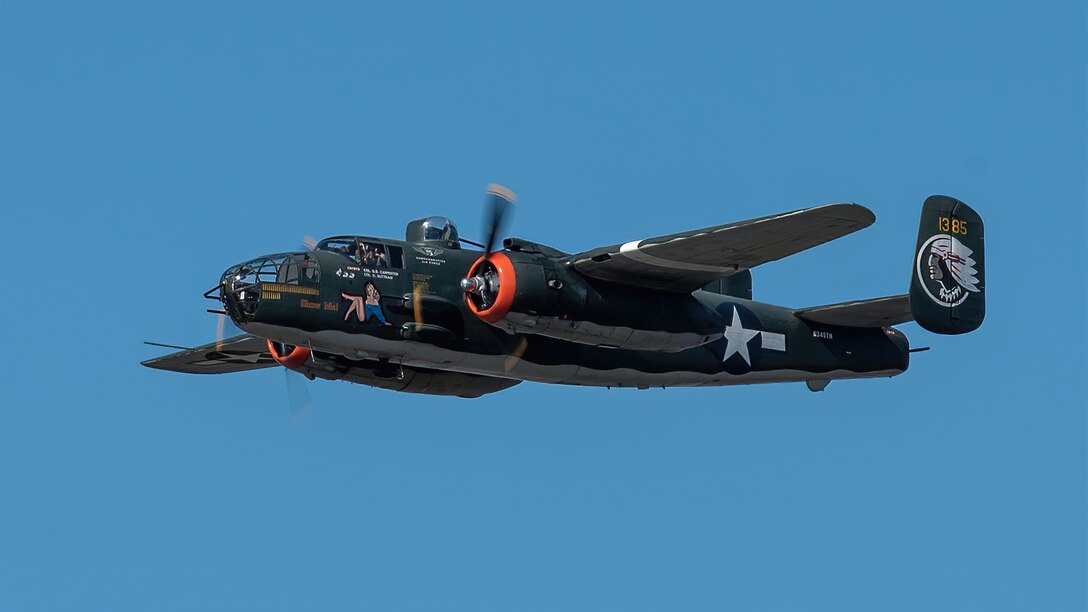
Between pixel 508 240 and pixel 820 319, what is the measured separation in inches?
289

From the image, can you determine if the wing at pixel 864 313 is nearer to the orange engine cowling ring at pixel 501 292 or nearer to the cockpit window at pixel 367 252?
the orange engine cowling ring at pixel 501 292

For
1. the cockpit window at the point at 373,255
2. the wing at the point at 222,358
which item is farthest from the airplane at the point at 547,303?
the wing at the point at 222,358

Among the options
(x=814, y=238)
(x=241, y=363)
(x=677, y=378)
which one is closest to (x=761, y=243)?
(x=814, y=238)

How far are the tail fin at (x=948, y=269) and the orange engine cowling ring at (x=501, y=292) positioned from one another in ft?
25.3

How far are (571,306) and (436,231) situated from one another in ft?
10.1

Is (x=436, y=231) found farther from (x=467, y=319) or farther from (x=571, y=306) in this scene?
(x=571, y=306)

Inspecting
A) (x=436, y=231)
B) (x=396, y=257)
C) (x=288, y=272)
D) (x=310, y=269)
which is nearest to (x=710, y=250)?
(x=436, y=231)

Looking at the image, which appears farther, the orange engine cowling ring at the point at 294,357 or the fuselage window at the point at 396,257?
the orange engine cowling ring at the point at 294,357

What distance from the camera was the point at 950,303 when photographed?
95.2ft

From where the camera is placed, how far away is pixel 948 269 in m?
29.3

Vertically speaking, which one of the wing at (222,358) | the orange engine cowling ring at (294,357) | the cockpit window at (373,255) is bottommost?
the orange engine cowling ring at (294,357)

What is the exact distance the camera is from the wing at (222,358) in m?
32.0

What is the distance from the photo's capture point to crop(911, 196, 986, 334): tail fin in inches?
1136

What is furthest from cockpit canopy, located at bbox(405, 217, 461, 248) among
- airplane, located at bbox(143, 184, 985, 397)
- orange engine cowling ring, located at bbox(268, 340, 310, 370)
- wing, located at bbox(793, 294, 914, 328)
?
wing, located at bbox(793, 294, 914, 328)
